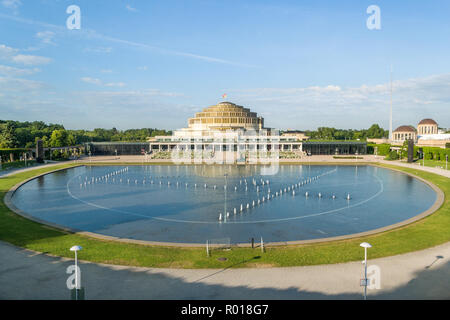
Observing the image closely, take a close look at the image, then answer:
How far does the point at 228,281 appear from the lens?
46.2ft

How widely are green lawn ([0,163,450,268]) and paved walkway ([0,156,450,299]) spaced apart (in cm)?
79

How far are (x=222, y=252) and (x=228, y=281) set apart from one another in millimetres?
3643

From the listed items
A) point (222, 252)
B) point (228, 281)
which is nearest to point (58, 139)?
point (222, 252)

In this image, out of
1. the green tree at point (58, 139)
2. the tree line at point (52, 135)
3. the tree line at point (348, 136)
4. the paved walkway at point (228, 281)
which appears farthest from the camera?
the tree line at point (348, 136)

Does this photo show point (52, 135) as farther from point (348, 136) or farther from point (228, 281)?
point (348, 136)

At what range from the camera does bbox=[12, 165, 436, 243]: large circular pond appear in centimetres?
2272

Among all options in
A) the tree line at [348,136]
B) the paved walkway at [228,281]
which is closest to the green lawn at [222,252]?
the paved walkway at [228,281]

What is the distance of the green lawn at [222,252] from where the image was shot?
16.3 metres

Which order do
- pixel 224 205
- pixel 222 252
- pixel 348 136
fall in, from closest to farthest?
pixel 222 252
pixel 224 205
pixel 348 136

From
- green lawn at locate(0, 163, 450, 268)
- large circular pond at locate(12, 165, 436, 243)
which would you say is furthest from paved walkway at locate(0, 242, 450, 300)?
large circular pond at locate(12, 165, 436, 243)

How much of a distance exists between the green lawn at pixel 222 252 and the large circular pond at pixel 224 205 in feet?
7.60

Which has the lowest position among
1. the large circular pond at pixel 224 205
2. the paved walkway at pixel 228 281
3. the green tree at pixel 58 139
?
the paved walkway at pixel 228 281

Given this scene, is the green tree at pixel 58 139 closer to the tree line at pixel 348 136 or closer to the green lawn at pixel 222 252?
the green lawn at pixel 222 252

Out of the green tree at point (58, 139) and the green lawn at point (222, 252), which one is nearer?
the green lawn at point (222, 252)
